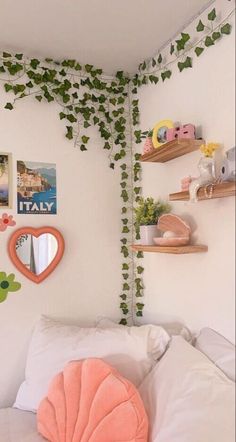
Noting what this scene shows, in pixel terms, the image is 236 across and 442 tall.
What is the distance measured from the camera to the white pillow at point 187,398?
685 mm

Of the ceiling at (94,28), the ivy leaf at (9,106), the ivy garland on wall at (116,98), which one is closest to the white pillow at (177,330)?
the ivy garland on wall at (116,98)

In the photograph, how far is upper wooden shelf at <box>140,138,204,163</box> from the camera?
77cm

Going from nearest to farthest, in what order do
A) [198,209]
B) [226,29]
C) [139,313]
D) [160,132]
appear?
[226,29], [198,209], [160,132], [139,313]

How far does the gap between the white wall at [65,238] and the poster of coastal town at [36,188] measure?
0.02 m

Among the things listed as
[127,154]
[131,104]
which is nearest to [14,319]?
[127,154]

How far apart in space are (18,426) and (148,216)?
0.81m

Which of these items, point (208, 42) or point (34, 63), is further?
point (34, 63)

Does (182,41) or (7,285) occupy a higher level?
(182,41)

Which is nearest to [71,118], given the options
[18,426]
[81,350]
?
[81,350]

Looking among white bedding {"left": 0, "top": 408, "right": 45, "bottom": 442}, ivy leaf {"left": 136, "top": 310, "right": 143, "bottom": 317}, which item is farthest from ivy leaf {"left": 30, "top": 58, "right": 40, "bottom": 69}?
white bedding {"left": 0, "top": 408, "right": 45, "bottom": 442}

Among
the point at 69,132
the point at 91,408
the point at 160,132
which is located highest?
the point at 69,132

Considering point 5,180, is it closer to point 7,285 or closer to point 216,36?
point 7,285

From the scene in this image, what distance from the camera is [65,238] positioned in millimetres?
1343

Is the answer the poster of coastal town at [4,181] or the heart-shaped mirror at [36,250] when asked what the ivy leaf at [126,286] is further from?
the poster of coastal town at [4,181]
